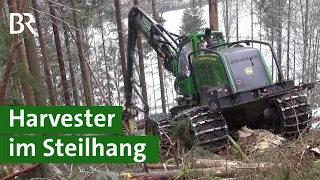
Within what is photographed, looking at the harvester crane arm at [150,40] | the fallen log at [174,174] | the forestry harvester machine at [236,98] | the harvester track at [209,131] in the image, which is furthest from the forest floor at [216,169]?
the harvester crane arm at [150,40]

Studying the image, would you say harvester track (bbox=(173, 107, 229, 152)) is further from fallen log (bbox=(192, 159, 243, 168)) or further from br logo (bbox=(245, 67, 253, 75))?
fallen log (bbox=(192, 159, 243, 168))

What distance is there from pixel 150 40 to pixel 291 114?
479 cm

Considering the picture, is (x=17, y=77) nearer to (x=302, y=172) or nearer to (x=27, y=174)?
(x=27, y=174)

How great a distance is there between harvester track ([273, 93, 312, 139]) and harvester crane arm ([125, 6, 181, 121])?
10.6 ft

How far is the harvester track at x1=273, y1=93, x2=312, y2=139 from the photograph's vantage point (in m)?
7.68

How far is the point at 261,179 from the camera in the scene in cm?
442

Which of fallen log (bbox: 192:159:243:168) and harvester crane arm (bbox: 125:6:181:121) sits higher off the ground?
harvester crane arm (bbox: 125:6:181:121)

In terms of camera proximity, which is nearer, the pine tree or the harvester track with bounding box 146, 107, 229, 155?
the harvester track with bounding box 146, 107, 229, 155

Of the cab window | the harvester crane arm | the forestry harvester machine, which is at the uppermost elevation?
the harvester crane arm

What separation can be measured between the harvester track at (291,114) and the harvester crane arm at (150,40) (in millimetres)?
3221

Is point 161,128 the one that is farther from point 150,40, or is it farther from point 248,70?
point 150,40

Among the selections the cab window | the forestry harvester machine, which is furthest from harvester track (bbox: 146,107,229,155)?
the cab window

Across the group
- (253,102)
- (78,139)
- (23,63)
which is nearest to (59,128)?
(78,139)

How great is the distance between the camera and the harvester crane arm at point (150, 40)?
10.6 metres
